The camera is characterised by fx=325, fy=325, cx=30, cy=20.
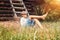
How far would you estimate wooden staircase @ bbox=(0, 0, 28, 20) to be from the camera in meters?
2.67

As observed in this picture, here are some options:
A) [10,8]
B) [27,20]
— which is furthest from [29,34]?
[10,8]

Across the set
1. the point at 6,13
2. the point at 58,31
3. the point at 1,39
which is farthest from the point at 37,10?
the point at 1,39

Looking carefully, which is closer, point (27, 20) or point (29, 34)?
point (29, 34)

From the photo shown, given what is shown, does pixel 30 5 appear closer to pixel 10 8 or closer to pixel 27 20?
pixel 10 8

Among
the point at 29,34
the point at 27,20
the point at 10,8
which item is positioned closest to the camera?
the point at 29,34

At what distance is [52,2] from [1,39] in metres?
0.82

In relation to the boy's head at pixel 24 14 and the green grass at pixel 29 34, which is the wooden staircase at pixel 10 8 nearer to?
the boy's head at pixel 24 14

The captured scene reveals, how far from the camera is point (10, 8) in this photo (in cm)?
274

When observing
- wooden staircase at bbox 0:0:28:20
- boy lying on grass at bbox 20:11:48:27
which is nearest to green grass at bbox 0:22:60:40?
boy lying on grass at bbox 20:11:48:27

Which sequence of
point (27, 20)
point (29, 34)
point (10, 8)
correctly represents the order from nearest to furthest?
point (29, 34)
point (27, 20)
point (10, 8)

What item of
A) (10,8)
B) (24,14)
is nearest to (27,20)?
(24,14)

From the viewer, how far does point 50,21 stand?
2.62 meters

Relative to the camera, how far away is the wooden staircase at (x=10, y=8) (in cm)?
267

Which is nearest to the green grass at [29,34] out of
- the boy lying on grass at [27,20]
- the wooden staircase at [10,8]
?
the boy lying on grass at [27,20]
